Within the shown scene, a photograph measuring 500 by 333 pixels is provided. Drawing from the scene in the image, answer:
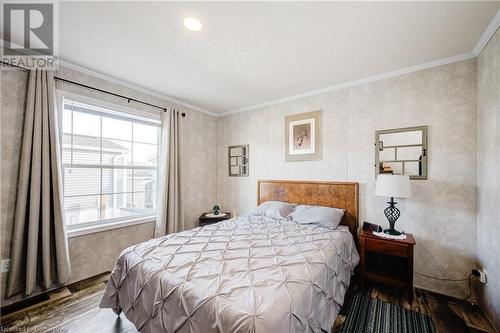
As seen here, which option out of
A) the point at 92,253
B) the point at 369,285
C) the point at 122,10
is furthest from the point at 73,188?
the point at 369,285

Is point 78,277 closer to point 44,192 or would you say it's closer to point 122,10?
point 44,192

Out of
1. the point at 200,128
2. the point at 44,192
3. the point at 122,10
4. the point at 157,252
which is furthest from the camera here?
the point at 200,128

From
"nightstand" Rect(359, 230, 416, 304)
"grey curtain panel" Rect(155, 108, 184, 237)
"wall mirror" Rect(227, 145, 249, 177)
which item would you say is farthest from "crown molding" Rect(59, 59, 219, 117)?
"nightstand" Rect(359, 230, 416, 304)

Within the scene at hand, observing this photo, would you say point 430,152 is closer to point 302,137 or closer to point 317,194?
point 317,194

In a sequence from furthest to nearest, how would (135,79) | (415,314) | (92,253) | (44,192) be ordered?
(135,79)
(92,253)
(44,192)
(415,314)

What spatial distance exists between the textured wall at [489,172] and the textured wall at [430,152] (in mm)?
104

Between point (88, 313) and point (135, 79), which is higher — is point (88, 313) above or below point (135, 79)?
below

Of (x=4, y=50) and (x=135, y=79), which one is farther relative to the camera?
(x=135, y=79)

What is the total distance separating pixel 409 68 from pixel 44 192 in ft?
13.7

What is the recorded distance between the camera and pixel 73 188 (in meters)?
2.52

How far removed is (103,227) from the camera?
2682mm

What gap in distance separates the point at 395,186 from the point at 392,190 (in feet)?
0.17

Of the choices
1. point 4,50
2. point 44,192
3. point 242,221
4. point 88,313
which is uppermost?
point 4,50

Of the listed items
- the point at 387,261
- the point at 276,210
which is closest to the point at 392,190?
the point at 387,261
